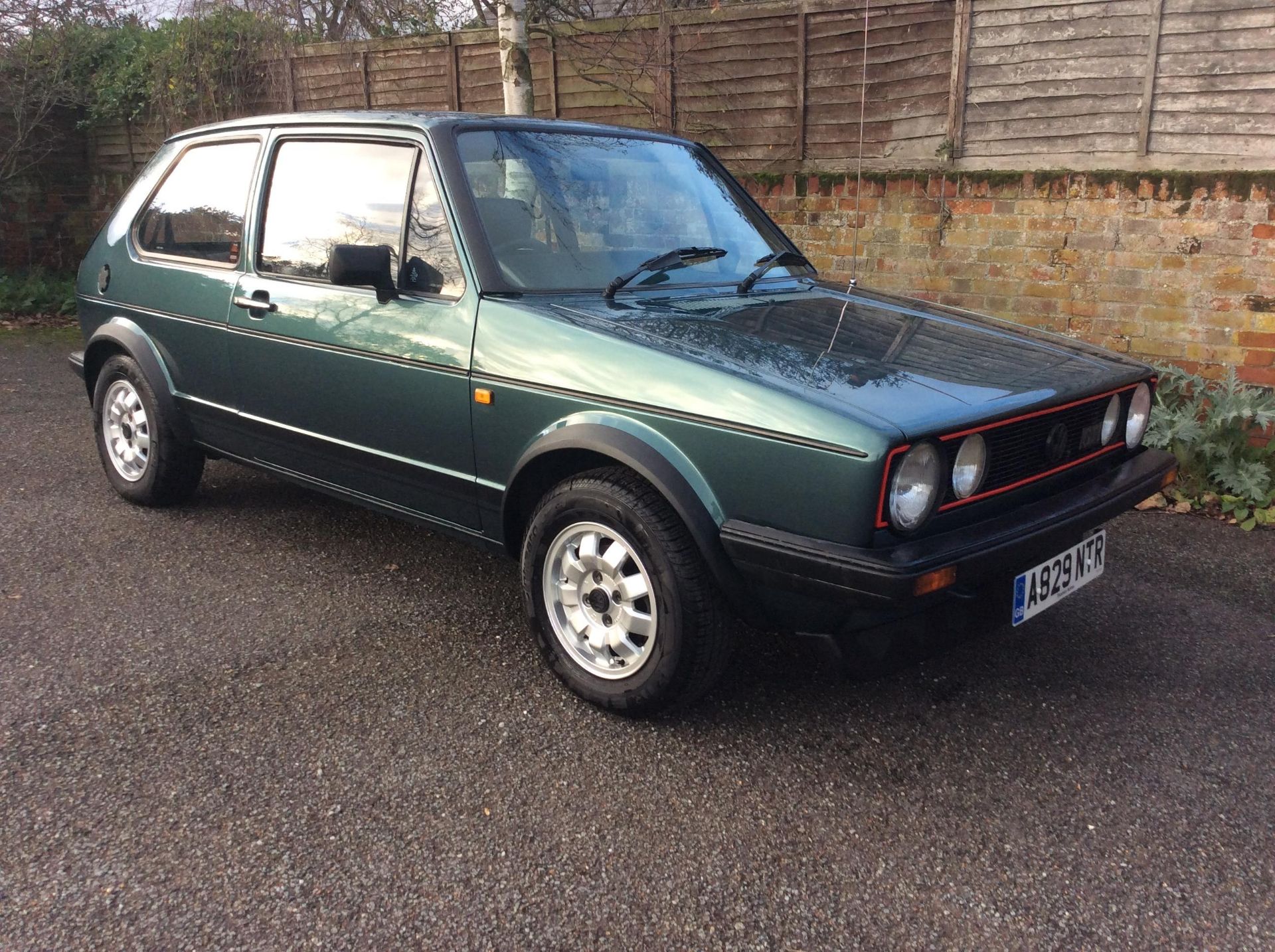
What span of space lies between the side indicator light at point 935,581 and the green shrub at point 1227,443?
10.7 feet

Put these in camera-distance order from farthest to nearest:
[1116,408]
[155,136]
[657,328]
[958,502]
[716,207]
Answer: [155,136], [716,207], [1116,408], [657,328], [958,502]

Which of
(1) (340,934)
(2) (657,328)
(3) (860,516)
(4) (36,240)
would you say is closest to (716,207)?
(2) (657,328)

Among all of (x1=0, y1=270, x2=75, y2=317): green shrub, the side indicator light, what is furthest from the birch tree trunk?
(x1=0, y1=270, x2=75, y2=317): green shrub

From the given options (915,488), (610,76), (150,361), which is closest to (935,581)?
(915,488)

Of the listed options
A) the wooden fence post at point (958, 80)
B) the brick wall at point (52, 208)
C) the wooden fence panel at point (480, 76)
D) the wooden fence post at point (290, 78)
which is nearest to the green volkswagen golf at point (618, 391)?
the wooden fence post at point (958, 80)

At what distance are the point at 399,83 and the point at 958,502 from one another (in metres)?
8.29

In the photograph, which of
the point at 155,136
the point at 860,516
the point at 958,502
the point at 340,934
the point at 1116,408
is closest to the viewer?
the point at 340,934

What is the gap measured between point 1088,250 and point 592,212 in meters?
3.88

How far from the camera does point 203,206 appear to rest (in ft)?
14.0

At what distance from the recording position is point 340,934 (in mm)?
2100

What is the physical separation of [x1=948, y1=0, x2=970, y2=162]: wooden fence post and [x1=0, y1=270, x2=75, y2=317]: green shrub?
8.75 meters

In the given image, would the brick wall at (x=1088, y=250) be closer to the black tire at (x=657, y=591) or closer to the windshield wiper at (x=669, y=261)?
the windshield wiper at (x=669, y=261)

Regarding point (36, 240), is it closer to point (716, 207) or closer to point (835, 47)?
point (835, 47)

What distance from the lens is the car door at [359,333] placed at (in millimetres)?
3291
